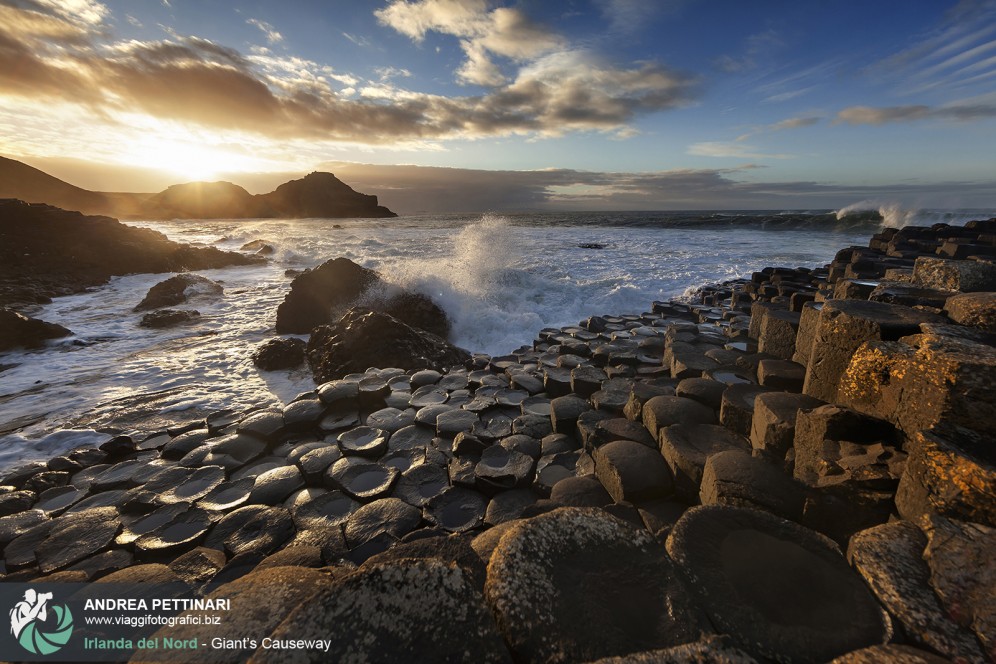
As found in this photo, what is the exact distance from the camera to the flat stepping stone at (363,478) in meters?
3.05

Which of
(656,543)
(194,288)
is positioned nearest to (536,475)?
(656,543)

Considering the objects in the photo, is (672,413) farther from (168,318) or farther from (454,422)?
(168,318)

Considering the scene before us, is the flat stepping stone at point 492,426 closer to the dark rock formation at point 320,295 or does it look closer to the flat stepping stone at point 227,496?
the flat stepping stone at point 227,496

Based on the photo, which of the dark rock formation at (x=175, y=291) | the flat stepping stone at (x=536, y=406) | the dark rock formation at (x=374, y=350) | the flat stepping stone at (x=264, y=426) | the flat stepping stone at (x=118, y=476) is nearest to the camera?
the flat stepping stone at (x=118, y=476)

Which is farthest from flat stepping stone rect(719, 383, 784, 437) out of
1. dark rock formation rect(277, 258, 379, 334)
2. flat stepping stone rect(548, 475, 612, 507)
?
dark rock formation rect(277, 258, 379, 334)

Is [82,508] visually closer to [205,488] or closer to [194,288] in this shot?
[205,488]

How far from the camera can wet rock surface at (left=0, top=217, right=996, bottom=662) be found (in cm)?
132

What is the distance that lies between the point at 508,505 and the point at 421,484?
735mm

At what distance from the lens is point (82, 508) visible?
3.15 m

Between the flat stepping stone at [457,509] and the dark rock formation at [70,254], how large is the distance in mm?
15645

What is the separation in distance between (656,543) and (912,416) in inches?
57.3

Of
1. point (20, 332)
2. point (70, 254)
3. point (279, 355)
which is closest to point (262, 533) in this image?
point (279, 355)

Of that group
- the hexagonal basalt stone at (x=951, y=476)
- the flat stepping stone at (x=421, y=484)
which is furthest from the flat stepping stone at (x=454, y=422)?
the hexagonal basalt stone at (x=951, y=476)

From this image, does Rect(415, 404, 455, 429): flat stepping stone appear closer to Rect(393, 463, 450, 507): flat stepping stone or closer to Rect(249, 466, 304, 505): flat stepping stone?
Rect(393, 463, 450, 507): flat stepping stone
